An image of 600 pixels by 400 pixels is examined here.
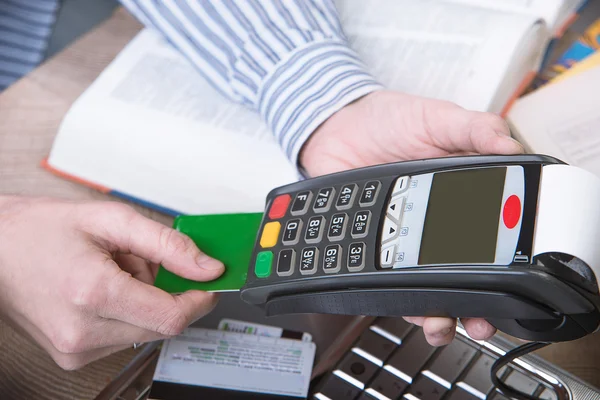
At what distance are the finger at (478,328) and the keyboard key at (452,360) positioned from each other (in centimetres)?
3

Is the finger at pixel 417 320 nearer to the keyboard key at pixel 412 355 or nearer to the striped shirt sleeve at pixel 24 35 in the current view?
the keyboard key at pixel 412 355

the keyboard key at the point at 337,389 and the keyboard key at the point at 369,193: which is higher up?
the keyboard key at the point at 369,193

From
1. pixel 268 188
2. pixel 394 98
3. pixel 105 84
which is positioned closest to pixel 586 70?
pixel 394 98

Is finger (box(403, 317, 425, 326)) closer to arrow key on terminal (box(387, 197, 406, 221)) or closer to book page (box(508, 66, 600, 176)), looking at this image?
arrow key on terminal (box(387, 197, 406, 221))

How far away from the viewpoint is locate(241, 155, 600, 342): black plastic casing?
283mm

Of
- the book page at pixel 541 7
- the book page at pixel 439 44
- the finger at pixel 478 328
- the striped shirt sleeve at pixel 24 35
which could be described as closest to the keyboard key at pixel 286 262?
the finger at pixel 478 328

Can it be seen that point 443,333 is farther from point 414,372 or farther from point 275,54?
point 275,54

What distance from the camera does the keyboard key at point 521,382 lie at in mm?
355

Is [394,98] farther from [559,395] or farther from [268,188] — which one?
[559,395]

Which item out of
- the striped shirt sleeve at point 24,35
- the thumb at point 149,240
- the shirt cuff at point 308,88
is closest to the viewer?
the thumb at point 149,240

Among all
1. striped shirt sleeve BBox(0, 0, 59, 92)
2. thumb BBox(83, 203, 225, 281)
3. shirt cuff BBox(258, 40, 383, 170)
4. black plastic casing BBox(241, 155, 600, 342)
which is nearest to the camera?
black plastic casing BBox(241, 155, 600, 342)

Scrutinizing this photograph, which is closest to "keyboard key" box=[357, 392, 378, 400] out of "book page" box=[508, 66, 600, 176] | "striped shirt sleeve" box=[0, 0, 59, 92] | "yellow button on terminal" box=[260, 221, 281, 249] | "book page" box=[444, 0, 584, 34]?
"yellow button on terminal" box=[260, 221, 281, 249]

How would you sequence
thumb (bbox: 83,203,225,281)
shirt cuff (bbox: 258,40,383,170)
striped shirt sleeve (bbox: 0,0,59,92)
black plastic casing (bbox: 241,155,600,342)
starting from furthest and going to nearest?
striped shirt sleeve (bbox: 0,0,59,92) → shirt cuff (bbox: 258,40,383,170) → thumb (bbox: 83,203,225,281) → black plastic casing (bbox: 241,155,600,342)

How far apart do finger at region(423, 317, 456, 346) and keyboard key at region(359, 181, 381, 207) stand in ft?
0.25
